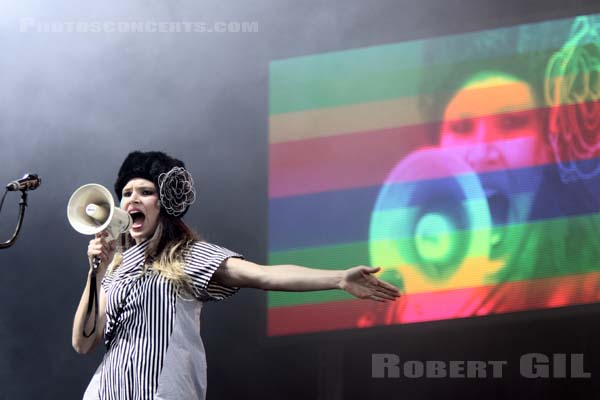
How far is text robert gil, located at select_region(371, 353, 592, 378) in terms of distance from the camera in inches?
157

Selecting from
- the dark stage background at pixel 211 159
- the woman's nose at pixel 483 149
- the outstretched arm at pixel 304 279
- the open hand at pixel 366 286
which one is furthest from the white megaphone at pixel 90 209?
the woman's nose at pixel 483 149

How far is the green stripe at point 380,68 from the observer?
160 inches

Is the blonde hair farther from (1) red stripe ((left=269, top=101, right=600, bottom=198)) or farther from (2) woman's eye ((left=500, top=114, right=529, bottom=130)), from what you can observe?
(2) woman's eye ((left=500, top=114, right=529, bottom=130))

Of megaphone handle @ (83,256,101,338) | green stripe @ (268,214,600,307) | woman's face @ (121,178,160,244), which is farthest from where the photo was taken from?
green stripe @ (268,214,600,307)

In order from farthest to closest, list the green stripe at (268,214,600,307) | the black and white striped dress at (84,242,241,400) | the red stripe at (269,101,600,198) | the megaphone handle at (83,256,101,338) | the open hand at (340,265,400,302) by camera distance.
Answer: the red stripe at (269,101,600,198) < the green stripe at (268,214,600,307) < the megaphone handle at (83,256,101,338) < the black and white striped dress at (84,242,241,400) < the open hand at (340,265,400,302)

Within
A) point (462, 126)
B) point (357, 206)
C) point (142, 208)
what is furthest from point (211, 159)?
point (142, 208)

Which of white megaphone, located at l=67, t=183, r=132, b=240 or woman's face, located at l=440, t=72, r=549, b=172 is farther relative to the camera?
woman's face, located at l=440, t=72, r=549, b=172

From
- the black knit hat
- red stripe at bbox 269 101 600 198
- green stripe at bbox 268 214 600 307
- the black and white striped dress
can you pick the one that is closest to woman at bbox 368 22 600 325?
green stripe at bbox 268 214 600 307

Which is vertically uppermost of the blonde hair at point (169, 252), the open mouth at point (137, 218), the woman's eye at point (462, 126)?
the woman's eye at point (462, 126)

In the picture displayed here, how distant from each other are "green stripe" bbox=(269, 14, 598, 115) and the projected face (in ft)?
0.41

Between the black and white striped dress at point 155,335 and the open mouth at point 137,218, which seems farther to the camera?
the open mouth at point 137,218

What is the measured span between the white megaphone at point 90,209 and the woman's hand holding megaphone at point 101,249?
56mm

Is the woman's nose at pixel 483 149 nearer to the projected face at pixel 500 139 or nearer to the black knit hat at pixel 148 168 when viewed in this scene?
the projected face at pixel 500 139

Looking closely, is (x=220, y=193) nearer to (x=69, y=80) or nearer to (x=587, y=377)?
(x=69, y=80)
